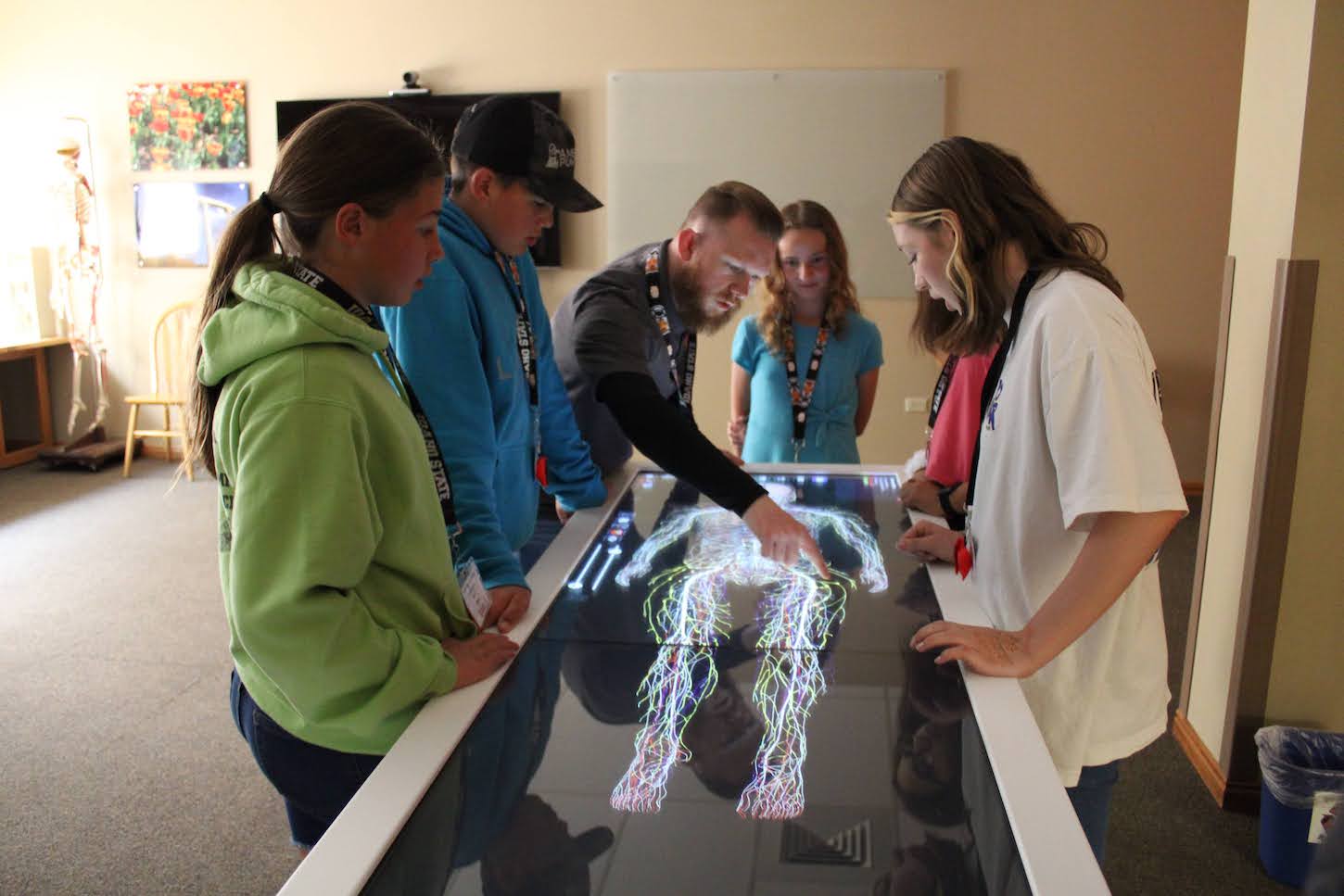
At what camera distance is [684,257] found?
1999mm

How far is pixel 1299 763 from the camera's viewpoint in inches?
94.3

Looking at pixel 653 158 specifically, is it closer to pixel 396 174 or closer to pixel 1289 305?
pixel 1289 305

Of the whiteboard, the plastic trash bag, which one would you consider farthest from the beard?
the whiteboard

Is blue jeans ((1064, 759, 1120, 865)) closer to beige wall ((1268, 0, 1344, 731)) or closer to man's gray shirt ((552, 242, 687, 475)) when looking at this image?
man's gray shirt ((552, 242, 687, 475))

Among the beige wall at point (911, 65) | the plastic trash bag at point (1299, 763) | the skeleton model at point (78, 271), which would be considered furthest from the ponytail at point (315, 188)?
the skeleton model at point (78, 271)

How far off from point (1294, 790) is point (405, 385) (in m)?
2.13

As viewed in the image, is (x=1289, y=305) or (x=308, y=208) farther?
(x=1289, y=305)

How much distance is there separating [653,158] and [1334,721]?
13.8 feet

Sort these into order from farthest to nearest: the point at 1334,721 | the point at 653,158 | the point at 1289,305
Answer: the point at 653,158
the point at 1334,721
the point at 1289,305

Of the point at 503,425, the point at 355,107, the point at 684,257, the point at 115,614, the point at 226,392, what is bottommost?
the point at 115,614

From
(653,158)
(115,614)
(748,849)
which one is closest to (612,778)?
(748,849)

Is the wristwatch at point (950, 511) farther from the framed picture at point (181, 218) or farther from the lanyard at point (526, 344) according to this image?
the framed picture at point (181, 218)

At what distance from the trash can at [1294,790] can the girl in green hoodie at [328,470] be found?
1.93 metres

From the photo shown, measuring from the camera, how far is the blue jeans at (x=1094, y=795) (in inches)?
58.8
